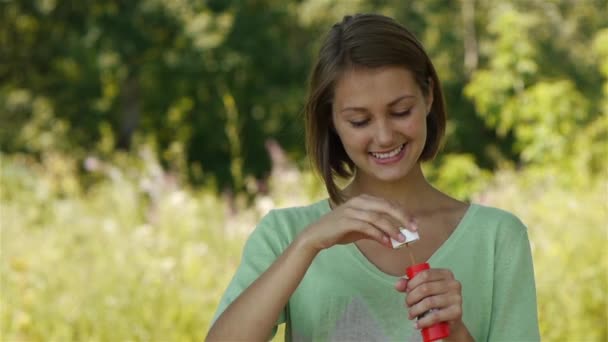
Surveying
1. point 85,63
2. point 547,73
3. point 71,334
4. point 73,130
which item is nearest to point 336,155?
point 71,334

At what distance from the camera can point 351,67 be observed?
1821 millimetres

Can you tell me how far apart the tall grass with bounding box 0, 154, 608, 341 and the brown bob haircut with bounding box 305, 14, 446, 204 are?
7.17ft

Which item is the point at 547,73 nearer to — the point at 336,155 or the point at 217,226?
the point at 217,226

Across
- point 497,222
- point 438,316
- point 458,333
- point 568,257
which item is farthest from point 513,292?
point 568,257

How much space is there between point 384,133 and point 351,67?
0.14 metres

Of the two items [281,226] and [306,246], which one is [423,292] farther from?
[281,226]

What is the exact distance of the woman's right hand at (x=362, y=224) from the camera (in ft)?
4.94

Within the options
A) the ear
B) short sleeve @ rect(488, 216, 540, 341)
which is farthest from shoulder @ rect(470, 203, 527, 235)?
the ear

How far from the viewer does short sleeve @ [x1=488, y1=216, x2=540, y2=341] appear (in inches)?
72.4

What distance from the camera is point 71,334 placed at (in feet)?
13.3

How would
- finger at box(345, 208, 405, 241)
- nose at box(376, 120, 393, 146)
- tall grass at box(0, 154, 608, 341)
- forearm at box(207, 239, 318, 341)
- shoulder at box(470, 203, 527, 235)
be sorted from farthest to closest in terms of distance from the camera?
1. tall grass at box(0, 154, 608, 341)
2. shoulder at box(470, 203, 527, 235)
3. nose at box(376, 120, 393, 146)
4. forearm at box(207, 239, 318, 341)
5. finger at box(345, 208, 405, 241)

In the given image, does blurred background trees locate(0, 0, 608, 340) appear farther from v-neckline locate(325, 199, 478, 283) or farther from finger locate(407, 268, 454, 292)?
finger locate(407, 268, 454, 292)

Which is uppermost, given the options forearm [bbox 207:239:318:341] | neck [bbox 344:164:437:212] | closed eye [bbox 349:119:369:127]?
closed eye [bbox 349:119:369:127]

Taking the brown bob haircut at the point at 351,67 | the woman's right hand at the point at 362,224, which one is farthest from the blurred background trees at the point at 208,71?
the woman's right hand at the point at 362,224
